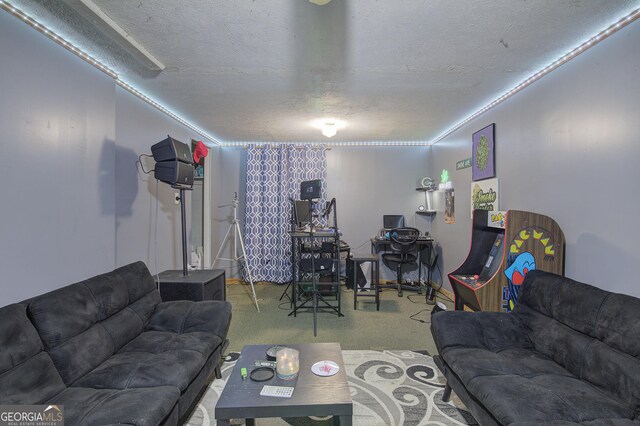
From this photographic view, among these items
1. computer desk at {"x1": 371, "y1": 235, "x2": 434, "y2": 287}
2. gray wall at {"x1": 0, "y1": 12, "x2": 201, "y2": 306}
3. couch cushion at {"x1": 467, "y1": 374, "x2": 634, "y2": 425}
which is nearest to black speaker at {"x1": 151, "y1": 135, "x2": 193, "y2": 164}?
gray wall at {"x1": 0, "y1": 12, "x2": 201, "y2": 306}

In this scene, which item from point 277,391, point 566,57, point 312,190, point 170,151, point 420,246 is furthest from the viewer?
point 420,246

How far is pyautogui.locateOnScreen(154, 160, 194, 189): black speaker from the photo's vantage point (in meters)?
2.64

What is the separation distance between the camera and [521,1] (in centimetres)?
164

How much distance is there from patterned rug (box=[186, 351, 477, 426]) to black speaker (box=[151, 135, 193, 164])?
74.0 inches

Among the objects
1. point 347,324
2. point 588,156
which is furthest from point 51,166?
point 588,156

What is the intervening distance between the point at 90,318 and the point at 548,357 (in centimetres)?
281

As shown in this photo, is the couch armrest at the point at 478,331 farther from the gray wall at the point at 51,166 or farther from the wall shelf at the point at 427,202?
the wall shelf at the point at 427,202

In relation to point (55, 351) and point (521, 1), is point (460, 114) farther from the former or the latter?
point (55, 351)

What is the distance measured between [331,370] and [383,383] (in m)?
0.84

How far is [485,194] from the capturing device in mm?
3389

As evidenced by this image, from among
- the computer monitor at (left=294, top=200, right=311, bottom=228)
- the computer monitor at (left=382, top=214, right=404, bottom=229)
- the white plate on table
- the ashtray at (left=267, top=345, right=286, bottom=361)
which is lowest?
the white plate on table

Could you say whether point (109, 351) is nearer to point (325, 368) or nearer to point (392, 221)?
point (325, 368)

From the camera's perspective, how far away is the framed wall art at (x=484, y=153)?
3.22m

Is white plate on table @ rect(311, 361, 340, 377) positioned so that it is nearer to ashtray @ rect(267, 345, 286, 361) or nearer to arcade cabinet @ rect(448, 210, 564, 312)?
ashtray @ rect(267, 345, 286, 361)
